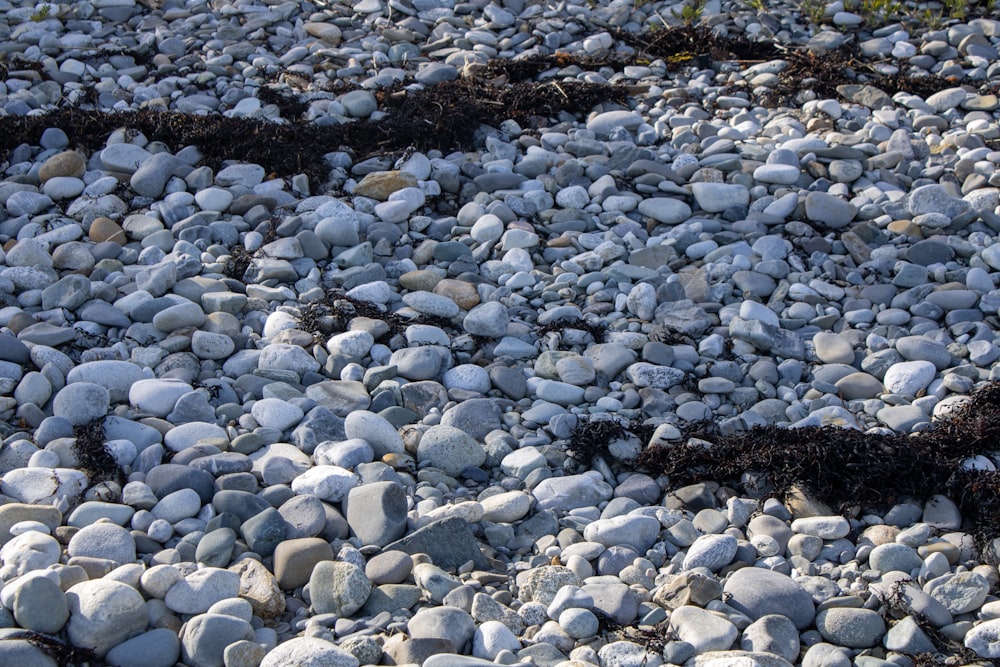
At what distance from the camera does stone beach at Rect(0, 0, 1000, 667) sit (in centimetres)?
256

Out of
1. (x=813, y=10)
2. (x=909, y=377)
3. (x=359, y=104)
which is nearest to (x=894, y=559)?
(x=909, y=377)

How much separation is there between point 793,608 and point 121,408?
2290 millimetres

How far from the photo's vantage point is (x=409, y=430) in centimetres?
341

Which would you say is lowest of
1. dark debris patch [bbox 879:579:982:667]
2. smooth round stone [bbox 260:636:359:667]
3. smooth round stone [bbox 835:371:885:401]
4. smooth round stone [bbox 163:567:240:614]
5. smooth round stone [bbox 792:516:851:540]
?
smooth round stone [bbox 835:371:885:401]

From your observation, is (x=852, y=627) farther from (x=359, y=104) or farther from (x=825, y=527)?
(x=359, y=104)

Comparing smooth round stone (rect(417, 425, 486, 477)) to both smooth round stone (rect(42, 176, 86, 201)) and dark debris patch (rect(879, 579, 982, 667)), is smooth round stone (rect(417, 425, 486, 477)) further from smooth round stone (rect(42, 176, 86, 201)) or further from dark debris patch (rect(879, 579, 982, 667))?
smooth round stone (rect(42, 176, 86, 201))

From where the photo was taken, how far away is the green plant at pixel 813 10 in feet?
21.6

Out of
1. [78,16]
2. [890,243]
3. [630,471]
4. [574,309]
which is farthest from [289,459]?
[78,16]

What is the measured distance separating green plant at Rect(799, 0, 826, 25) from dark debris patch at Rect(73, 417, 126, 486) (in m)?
5.43

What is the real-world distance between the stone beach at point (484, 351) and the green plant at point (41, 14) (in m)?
0.25

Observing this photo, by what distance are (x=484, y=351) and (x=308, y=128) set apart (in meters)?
2.15

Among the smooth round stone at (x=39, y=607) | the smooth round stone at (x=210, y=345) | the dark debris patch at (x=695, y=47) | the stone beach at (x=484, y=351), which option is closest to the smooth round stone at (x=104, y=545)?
the stone beach at (x=484, y=351)

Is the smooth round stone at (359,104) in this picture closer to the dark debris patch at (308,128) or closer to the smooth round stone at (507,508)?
the dark debris patch at (308,128)

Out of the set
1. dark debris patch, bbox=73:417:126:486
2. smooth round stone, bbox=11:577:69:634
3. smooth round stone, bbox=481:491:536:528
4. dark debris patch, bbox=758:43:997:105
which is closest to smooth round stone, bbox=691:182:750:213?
dark debris patch, bbox=758:43:997:105
